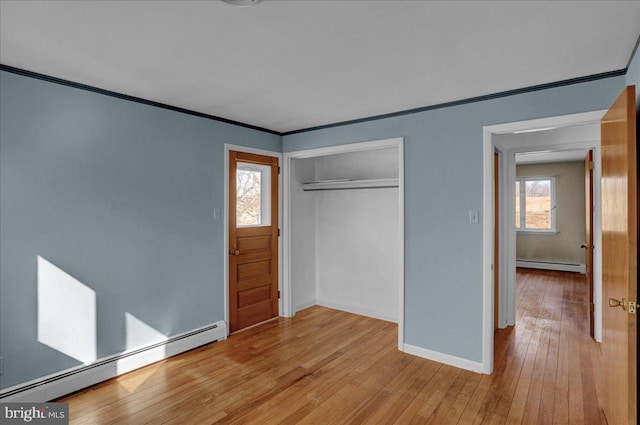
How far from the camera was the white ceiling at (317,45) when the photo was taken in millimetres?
1758

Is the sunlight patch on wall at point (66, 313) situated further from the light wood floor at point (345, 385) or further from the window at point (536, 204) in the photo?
the window at point (536, 204)

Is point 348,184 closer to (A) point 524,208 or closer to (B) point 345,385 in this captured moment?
(B) point 345,385

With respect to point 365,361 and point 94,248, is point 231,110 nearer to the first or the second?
point 94,248

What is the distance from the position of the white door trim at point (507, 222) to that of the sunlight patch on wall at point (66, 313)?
3.37 metres

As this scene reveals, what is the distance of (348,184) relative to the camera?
15.7 ft

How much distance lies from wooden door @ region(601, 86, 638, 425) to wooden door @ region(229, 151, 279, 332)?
337cm

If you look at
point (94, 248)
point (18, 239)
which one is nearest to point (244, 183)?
point (94, 248)

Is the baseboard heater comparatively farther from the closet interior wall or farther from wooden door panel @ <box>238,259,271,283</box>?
the closet interior wall

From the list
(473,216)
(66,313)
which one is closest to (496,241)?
(473,216)

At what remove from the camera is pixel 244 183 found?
4258mm

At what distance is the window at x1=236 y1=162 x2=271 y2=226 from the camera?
165 inches

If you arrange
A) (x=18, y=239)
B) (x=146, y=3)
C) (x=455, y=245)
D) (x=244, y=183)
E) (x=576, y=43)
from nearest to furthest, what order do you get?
(x=146, y=3) → (x=576, y=43) → (x=18, y=239) → (x=455, y=245) → (x=244, y=183)

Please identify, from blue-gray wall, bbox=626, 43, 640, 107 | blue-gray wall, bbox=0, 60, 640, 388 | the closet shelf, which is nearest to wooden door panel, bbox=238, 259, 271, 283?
blue-gray wall, bbox=0, 60, 640, 388

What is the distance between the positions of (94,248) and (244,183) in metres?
1.80
